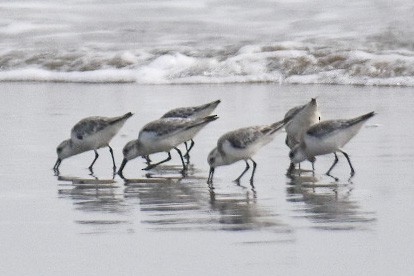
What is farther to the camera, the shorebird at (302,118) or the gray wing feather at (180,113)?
the gray wing feather at (180,113)

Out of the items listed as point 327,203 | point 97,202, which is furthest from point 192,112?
point 327,203

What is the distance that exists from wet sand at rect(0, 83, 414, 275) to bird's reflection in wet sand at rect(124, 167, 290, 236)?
11 millimetres

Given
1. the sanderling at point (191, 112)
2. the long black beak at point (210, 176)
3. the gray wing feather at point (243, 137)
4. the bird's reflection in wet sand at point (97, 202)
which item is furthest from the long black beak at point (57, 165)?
the gray wing feather at point (243, 137)

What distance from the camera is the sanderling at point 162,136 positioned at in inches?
497

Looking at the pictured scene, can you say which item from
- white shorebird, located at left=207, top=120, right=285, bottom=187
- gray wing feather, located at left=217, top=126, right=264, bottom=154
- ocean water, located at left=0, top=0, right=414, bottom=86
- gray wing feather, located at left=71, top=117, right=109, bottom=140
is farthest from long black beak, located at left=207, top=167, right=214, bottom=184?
ocean water, located at left=0, top=0, right=414, bottom=86

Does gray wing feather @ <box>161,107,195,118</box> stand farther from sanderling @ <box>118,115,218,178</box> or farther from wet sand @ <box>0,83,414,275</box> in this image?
sanderling @ <box>118,115,218,178</box>

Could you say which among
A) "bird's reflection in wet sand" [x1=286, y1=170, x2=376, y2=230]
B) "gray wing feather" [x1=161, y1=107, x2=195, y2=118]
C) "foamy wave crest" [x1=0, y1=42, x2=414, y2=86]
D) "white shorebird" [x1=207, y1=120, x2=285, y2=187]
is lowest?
"bird's reflection in wet sand" [x1=286, y1=170, x2=376, y2=230]

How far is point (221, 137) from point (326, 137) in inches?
45.7

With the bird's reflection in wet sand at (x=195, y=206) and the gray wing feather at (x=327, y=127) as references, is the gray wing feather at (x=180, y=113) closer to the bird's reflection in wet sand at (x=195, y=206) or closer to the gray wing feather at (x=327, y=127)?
the bird's reflection in wet sand at (x=195, y=206)

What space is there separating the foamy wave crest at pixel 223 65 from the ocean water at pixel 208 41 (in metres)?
0.03

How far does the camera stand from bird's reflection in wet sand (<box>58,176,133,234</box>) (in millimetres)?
8773

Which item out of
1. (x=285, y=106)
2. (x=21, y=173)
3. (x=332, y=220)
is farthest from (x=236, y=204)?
(x=285, y=106)

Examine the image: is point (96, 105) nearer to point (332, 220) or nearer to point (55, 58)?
point (55, 58)

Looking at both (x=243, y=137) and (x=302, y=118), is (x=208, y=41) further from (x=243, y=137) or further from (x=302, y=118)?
(x=243, y=137)
